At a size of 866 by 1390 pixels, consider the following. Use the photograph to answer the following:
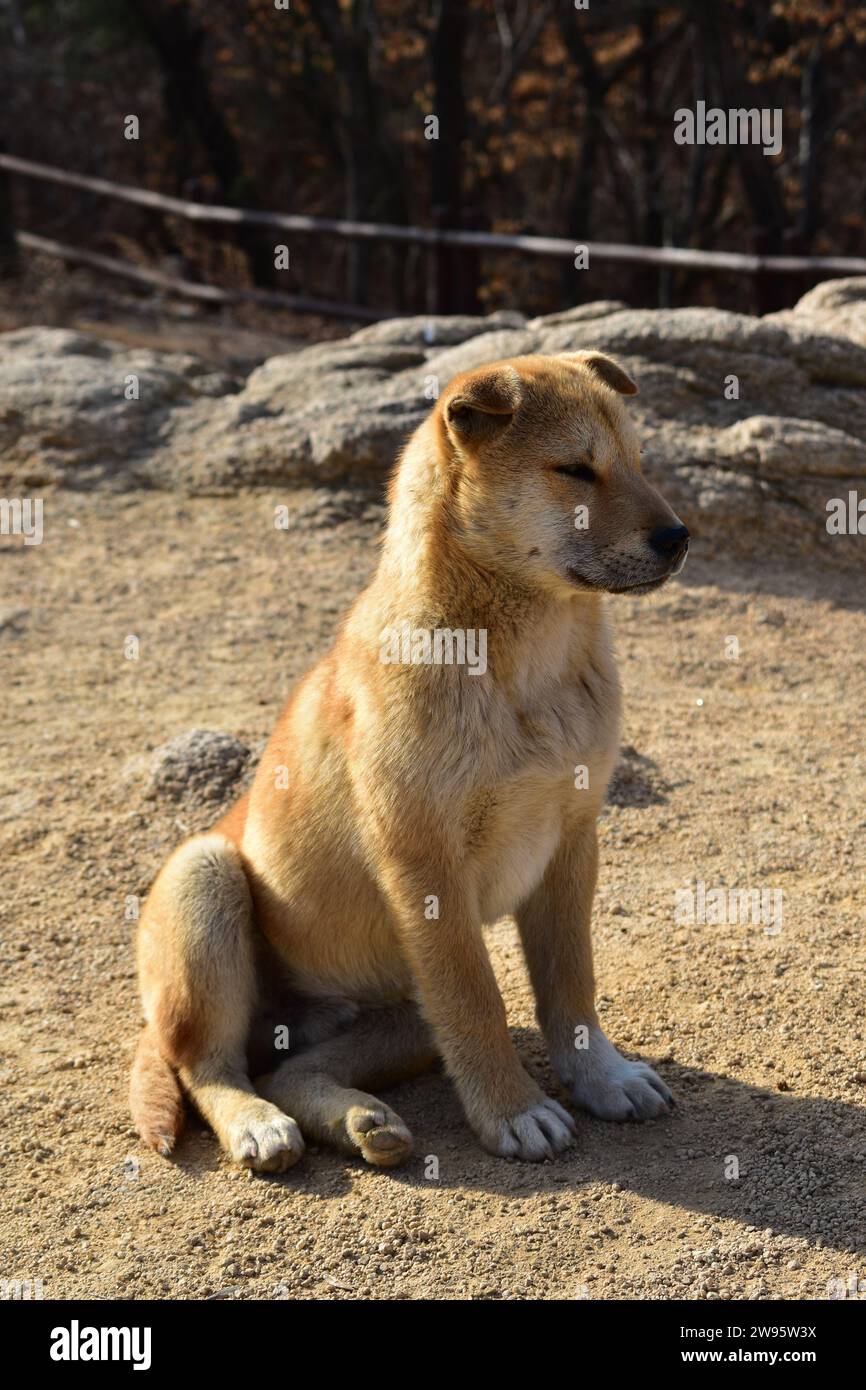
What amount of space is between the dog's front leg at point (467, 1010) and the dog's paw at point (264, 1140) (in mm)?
437

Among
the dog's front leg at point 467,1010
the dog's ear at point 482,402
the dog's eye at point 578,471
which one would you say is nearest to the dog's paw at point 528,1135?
the dog's front leg at point 467,1010

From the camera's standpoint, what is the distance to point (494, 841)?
12.0 feet

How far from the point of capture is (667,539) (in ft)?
11.7

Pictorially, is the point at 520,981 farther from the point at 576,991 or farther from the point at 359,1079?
the point at 359,1079

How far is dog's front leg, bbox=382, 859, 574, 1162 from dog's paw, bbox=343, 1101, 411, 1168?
20 cm

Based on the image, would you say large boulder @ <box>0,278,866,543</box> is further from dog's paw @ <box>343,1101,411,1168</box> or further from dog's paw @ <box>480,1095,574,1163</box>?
dog's paw @ <box>343,1101,411,1168</box>

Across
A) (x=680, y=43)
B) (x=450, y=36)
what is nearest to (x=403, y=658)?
(x=450, y=36)

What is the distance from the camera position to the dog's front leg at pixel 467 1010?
3635 mm

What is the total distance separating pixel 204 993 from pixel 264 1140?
1.46ft

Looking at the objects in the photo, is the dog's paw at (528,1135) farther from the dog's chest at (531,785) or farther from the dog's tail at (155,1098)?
the dog's tail at (155,1098)

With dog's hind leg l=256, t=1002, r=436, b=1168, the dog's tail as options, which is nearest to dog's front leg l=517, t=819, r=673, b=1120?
dog's hind leg l=256, t=1002, r=436, b=1168

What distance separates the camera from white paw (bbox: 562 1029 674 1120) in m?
3.88

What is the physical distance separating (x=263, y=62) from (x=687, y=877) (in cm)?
1568

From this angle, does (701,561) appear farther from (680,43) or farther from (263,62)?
(263,62)
